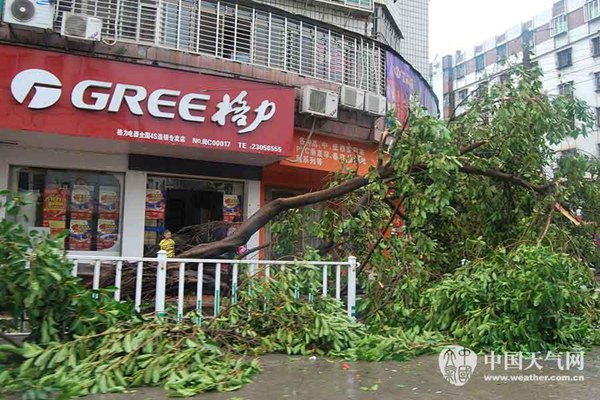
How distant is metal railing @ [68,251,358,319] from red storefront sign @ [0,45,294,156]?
3086 mm

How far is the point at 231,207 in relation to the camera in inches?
400

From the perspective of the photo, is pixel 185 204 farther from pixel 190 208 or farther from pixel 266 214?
pixel 266 214

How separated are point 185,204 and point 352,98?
4011 millimetres

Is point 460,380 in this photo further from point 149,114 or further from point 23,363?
point 149,114

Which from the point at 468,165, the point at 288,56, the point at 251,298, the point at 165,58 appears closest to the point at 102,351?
the point at 251,298

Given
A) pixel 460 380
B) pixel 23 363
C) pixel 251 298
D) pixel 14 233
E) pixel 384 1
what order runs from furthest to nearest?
pixel 384 1 → pixel 251 298 → pixel 460 380 → pixel 14 233 → pixel 23 363

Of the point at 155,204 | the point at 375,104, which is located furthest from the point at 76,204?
the point at 375,104

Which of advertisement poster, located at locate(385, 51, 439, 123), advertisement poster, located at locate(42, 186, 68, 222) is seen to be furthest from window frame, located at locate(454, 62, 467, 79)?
advertisement poster, located at locate(42, 186, 68, 222)

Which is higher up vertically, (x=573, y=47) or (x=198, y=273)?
(x=573, y=47)

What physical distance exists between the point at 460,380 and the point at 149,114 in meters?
5.96

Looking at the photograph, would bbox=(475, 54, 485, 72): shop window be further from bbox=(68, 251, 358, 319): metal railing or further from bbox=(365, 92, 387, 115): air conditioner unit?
bbox=(68, 251, 358, 319): metal railing

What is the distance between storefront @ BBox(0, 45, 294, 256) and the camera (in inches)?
294

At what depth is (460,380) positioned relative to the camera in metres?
4.36

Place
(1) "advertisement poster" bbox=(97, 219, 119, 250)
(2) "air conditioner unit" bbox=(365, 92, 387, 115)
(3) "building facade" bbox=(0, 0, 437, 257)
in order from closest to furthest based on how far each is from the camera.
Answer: (3) "building facade" bbox=(0, 0, 437, 257) → (1) "advertisement poster" bbox=(97, 219, 119, 250) → (2) "air conditioner unit" bbox=(365, 92, 387, 115)
